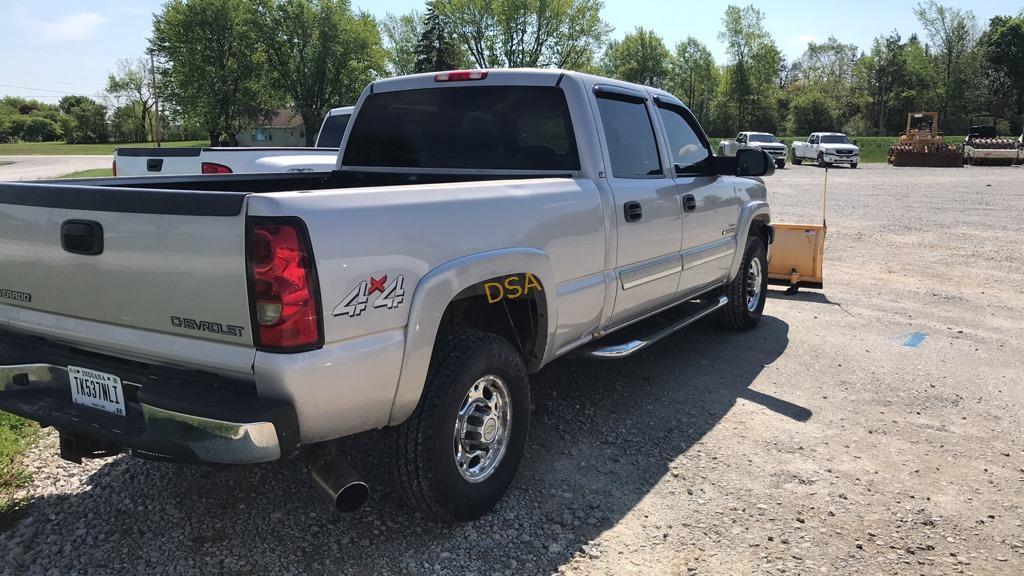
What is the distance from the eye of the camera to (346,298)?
2451 mm

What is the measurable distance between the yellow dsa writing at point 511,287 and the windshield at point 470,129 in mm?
872

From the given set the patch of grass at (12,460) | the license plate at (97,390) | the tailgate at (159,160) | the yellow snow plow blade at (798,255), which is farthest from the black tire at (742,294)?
the tailgate at (159,160)

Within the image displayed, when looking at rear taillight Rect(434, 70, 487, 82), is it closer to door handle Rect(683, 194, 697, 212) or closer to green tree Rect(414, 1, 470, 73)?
door handle Rect(683, 194, 697, 212)

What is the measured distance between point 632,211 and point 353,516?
2184 millimetres

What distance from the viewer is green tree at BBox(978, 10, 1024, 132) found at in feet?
Result: 214

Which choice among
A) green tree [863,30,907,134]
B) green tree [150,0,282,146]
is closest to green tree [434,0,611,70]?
green tree [150,0,282,146]

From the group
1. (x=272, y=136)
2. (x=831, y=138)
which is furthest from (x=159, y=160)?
(x=272, y=136)

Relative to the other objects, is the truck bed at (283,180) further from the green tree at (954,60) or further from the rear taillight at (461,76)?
the green tree at (954,60)

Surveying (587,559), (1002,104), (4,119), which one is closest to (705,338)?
(587,559)

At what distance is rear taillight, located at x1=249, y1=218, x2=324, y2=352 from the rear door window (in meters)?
2.18

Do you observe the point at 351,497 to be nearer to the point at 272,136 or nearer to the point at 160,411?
the point at 160,411

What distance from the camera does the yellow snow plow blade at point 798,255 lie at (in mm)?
7761

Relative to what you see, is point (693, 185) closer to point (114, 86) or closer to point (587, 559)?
point (587, 559)

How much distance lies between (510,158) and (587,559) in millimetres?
2172
